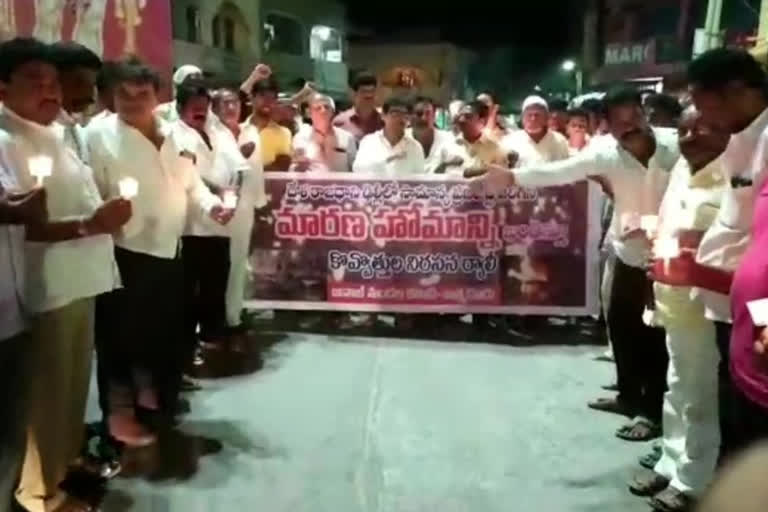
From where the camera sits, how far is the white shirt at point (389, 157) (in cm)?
652

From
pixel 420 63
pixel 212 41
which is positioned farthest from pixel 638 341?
pixel 420 63

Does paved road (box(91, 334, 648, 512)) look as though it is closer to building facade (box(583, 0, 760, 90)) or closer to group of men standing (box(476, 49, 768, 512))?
group of men standing (box(476, 49, 768, 512))

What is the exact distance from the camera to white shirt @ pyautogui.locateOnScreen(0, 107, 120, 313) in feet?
10.7

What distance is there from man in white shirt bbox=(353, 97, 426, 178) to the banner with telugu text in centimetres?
12

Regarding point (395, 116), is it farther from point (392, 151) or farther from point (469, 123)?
point (469, 123)

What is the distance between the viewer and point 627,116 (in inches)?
172

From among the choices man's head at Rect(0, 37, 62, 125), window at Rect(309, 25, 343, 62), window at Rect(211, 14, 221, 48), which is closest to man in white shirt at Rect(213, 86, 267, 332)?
man's head at Rect(0, 37, 62, 125)

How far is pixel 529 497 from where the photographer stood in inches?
152

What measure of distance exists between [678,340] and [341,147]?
3.81 metres

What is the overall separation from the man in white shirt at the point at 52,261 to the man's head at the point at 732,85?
2.08m

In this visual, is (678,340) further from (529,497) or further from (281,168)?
(281,168)

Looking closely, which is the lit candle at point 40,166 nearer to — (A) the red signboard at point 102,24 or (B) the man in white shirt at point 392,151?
(A) the red signboard at point 102,24

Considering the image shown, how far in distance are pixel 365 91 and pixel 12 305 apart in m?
4.66

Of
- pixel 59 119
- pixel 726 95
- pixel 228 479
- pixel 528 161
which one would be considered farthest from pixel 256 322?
pixel 726 95
